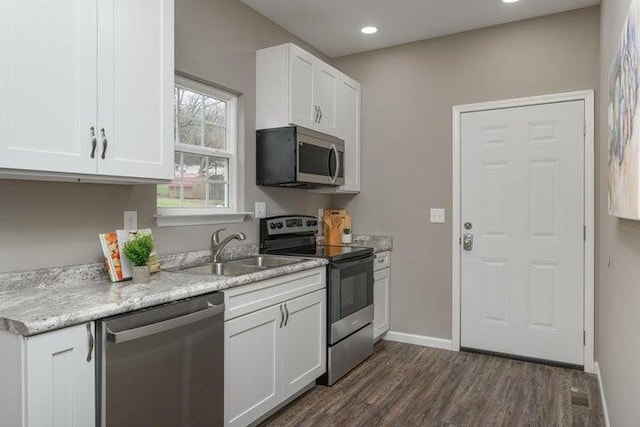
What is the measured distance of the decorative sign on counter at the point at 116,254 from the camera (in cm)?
203

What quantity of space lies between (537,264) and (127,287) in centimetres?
299

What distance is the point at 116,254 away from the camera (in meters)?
2.06

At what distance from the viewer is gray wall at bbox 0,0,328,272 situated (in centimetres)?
183

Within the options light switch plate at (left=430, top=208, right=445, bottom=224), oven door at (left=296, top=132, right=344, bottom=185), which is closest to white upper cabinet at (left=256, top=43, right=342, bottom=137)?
oven door at (left=296, top=132, right=344, bottom=185)

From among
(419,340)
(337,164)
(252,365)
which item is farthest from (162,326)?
(419,340)

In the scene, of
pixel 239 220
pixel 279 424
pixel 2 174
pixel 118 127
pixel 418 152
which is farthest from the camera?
pixel 418 152

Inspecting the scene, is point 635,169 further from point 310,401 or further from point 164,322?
point 310,401

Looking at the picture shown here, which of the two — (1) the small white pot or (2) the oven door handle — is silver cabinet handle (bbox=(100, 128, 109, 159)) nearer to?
(1) the small white pot

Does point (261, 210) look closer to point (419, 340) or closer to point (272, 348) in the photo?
point (272, 348)

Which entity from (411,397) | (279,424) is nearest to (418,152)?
(411,397)

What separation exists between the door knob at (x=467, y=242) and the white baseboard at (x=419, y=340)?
0.84 meters

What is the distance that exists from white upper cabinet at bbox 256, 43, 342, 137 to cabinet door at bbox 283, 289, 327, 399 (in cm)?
129

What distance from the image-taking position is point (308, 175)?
3195 mm

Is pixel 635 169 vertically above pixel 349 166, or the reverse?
pixel 349 166
